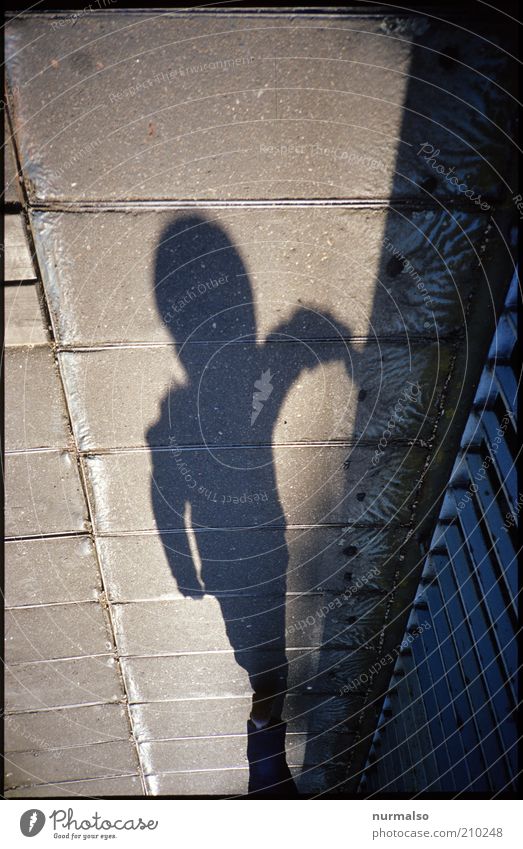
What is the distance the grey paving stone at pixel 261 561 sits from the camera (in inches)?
65.1

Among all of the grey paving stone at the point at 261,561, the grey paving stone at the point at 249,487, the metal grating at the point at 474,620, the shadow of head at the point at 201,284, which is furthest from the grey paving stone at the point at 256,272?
the grey paving stone at the point at 261,561

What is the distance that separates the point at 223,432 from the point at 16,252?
2.32ft

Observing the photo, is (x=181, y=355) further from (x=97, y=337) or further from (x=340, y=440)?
(x=340, y=440)

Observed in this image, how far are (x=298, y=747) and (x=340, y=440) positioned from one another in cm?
181

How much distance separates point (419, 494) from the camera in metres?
1.61

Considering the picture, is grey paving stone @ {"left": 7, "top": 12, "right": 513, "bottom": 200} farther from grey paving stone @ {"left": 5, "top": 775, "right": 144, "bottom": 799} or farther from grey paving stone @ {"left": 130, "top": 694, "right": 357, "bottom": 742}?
grey paving stone @ {"left": 5, "top": 775, "right": 144, "bottom": 799}

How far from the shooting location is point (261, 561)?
173cm

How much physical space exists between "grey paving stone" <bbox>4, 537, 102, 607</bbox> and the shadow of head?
826mm

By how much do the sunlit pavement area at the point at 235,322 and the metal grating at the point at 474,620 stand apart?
0.07m

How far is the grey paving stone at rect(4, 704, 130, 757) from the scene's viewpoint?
211cm

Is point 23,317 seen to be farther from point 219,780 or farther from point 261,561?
point 219,780

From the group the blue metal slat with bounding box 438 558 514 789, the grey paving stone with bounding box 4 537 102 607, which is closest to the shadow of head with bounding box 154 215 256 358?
the grey paving stone with bounding box 4 537 102 607
